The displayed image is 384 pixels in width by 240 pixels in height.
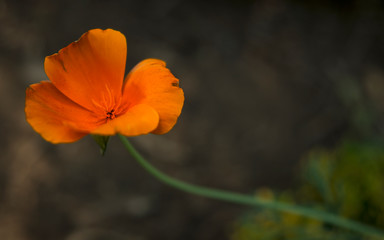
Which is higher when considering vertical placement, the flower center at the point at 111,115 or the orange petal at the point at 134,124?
the orange petal at the point at 134,124

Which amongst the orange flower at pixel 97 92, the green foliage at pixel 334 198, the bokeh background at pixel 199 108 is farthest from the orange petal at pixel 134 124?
the bokeh background at pixel 199 108

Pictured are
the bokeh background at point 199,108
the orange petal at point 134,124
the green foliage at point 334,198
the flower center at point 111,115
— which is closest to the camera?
the orange petal at point 134,124

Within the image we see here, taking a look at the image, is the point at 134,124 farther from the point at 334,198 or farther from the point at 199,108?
the point at 199,108

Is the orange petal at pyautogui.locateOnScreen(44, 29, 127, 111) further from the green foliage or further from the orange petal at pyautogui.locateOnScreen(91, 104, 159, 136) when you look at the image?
the green foliage

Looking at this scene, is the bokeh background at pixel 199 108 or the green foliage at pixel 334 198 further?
the bokeh background at pixel 199 108

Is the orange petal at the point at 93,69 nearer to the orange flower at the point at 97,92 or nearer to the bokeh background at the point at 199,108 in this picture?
the orange flower at the point at 97,92

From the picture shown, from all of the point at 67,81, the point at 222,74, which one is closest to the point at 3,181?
the point at 222,74

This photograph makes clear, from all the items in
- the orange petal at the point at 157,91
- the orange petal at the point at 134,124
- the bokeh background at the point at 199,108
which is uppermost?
the orange petal at the point at 157,91
